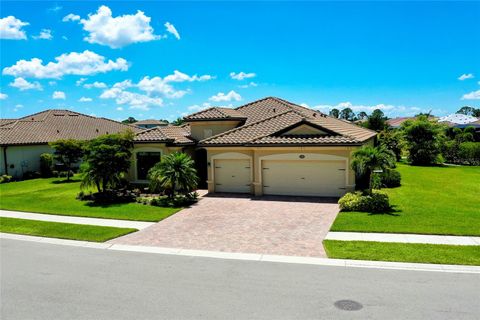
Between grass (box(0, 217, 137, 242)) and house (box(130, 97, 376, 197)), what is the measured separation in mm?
9263

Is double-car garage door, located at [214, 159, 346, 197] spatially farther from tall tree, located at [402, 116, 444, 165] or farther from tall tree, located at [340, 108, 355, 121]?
tall tree, located at [340, 108, 355, 121]

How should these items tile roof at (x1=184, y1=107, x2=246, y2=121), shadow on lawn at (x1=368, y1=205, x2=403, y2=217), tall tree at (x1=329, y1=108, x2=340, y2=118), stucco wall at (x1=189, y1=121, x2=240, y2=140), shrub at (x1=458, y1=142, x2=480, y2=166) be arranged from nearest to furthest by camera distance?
shadow on lawn at (x1=368, y1=205, x2=403, y2=217), tile roof at (x1=184, y1=107, x2=246, y2=121), stucco wall at (x1=189, y1=121, x2=240, y2=140), shrub at (x1=458, y1=142, x2=480, y2=166), tall tree at (x1=329, y1=108, x2=340, y2=118)

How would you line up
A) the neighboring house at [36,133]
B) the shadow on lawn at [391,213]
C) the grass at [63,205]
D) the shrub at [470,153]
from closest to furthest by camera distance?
the shadow on lawn at [391,213] → the grass at [63,205] → the neighboring house at [36,133] → the shrub at [470,153]

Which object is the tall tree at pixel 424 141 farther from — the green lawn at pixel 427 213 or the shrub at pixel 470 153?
the green lawn at pixel 427 213

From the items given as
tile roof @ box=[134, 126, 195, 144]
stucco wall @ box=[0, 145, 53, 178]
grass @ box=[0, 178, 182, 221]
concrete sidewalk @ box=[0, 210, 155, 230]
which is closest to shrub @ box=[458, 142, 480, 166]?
tile roof @ box=[134, 126, 195, 144]

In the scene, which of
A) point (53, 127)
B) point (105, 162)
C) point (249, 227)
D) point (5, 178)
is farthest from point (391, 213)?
Result: point (53, 127)

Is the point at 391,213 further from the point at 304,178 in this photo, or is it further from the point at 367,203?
the point at 304,178

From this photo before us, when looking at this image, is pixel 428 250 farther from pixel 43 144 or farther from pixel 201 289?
pixel 43 144

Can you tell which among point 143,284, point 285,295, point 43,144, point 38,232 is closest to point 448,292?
point 285,295

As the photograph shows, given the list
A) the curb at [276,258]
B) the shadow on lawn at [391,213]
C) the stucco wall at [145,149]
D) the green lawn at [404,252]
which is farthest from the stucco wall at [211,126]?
the green lawn at [404,252]

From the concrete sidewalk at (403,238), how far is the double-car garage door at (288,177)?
7.38 m

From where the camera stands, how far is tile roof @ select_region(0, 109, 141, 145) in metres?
35.4

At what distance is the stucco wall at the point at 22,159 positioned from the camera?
33.4m

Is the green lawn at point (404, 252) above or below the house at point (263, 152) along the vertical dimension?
below
